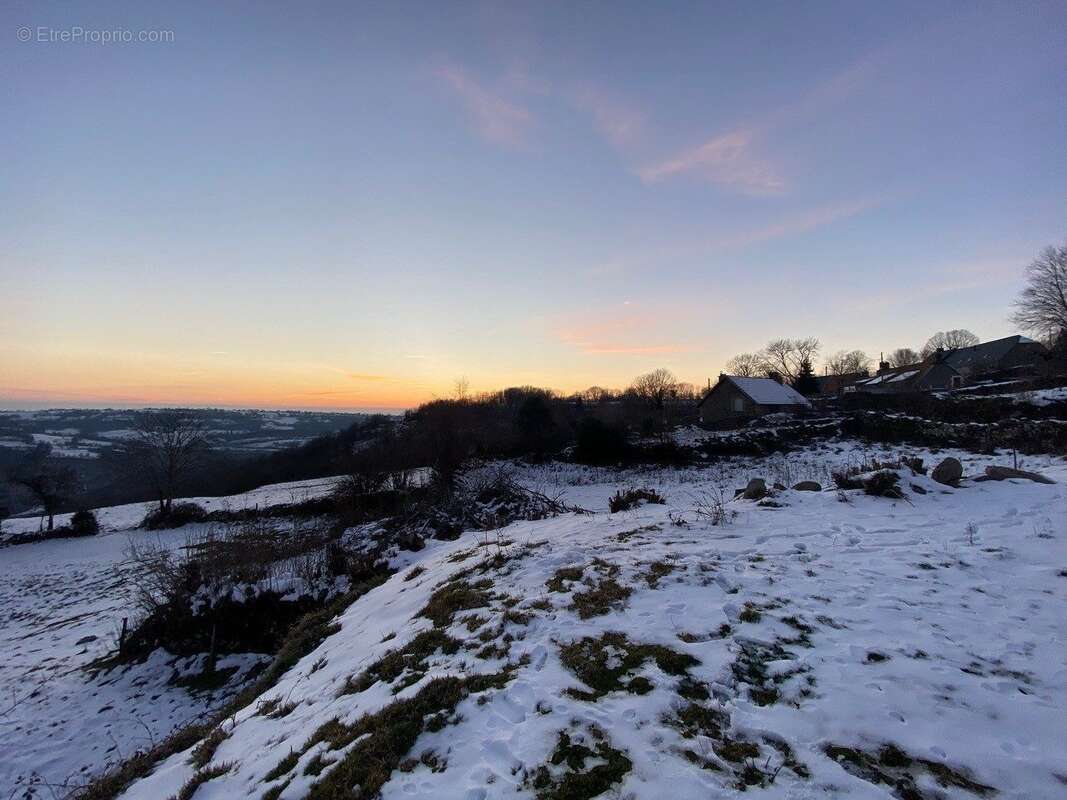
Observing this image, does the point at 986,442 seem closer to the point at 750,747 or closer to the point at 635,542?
the point at 635,542

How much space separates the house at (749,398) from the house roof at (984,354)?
2559cm

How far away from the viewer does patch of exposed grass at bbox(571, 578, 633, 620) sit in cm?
517

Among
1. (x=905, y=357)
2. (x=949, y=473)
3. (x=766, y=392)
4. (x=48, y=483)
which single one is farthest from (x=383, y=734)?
(x=905, y=357)

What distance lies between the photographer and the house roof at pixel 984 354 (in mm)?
50156

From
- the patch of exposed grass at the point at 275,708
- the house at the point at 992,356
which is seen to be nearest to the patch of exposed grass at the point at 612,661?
the patch of exposed grass at the point at 275,708

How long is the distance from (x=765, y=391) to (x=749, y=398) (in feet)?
9.33

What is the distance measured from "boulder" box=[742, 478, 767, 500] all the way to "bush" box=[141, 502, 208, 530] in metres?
28.7

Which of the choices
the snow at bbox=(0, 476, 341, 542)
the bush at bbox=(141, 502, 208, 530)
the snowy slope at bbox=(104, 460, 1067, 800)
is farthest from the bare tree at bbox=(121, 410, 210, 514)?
the snowy slope at bbox=(104, 460, 1067, 800)

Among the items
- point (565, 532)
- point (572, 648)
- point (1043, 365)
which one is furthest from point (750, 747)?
point (1043, 365)

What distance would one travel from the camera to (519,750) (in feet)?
10.2

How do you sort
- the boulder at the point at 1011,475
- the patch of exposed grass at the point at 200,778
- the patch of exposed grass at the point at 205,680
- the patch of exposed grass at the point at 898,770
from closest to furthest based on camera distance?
the patch of exposed grass at the point at 898,770 < the patch of exposed grass at the point at 200,778 < the patch of exposed grass at the point at 205,680 < the boulder at the point at 1011,475

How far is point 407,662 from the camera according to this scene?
4.75m

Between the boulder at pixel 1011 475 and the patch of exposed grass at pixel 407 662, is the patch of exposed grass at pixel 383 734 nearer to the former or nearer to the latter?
the patch of exposed grass at pixel 407 662

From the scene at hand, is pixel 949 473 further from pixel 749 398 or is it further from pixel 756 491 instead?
pixel 749 398
